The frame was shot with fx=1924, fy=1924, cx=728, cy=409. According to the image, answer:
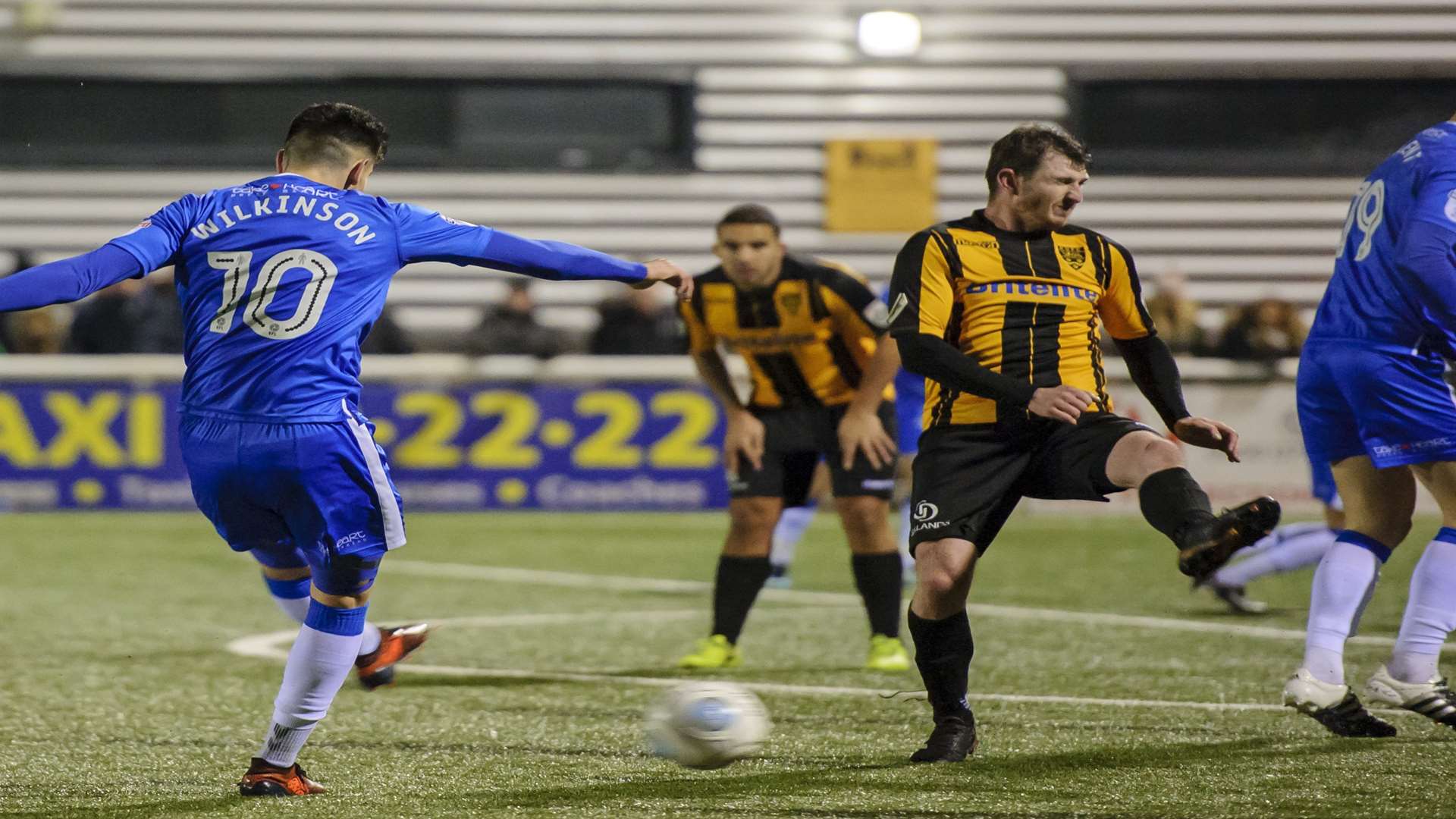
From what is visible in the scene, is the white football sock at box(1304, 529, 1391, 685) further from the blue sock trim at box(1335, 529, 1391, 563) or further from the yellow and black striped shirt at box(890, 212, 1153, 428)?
the yellow and black striped shirt at box(890, 212, 1153, 428)

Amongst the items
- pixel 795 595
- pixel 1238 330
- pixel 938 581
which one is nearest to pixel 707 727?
pixel 938 581

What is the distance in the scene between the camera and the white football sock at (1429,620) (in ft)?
18.4

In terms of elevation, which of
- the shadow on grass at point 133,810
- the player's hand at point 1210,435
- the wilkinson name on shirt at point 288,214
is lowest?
the shadow on grass at point 133,810

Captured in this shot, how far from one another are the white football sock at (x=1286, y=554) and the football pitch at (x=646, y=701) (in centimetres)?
27

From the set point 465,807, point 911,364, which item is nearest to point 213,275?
point 465,807

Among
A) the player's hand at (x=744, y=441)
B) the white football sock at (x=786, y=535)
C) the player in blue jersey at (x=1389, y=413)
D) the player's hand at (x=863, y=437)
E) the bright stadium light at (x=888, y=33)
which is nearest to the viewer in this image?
the player in blue jersey at (x=1389, y=413)

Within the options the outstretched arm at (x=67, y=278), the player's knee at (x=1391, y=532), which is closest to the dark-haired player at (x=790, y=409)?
the player's knee at (x=1391, y=532)

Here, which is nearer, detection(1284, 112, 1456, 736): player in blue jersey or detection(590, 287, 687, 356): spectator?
detection(1284, 112, 1456, 736): player in blue jersey

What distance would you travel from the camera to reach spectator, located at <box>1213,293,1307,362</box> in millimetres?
15086

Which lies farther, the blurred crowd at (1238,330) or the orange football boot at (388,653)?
the blurred crowd at (1238,330)

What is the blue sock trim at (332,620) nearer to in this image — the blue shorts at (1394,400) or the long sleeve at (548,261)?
the long sleeve at (548,261)

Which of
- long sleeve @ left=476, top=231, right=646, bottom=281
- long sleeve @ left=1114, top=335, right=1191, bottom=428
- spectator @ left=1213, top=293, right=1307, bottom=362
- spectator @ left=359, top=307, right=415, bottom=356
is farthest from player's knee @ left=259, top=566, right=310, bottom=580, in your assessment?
spectator @ left=1213, top=293, right=1307, bottom=362

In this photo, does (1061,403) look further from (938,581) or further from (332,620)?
(332,620)

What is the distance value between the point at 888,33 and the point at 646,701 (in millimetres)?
12369
